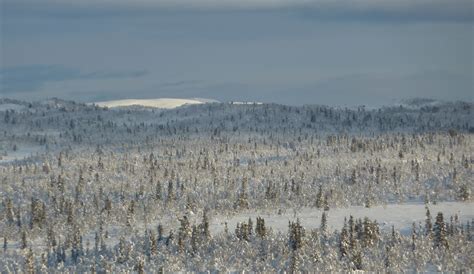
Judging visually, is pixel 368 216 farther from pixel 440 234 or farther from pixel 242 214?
pixel 440 234

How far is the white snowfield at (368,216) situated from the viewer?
82750mm

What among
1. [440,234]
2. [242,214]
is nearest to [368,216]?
[242,214]

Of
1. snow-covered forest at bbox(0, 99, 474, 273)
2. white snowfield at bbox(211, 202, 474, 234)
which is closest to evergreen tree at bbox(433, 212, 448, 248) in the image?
snow-covered forest at bbox(0, 99, 474, 273)

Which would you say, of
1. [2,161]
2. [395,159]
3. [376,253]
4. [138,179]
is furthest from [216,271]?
[2,161]

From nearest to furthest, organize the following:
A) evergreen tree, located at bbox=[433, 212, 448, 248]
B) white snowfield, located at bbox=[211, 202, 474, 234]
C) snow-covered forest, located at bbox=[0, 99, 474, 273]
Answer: snow-covered forest, located at bbox=[0, 99, 474, 273] → evergreen tree, located at bbox=[433, 212, 448, 248] → white snowfield, located at bbox=[211, 202, 474, 234]

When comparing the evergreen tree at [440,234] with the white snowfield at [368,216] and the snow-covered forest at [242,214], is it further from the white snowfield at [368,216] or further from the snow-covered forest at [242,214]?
the white snowfield at [368,216]

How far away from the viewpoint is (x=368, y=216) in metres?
89.1

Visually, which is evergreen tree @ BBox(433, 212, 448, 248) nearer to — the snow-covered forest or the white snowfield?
the snow-covered forest

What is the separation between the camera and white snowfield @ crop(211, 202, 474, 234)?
3258 inches

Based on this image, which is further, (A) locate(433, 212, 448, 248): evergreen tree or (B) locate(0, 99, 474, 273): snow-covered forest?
(A) locate(433, 212, 448, 248): evergreen tree

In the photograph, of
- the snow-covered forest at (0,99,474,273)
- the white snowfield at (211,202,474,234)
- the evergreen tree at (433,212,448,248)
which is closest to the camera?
the snow-covered forest at (0,99,474,273)

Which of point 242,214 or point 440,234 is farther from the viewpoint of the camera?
point 242,214

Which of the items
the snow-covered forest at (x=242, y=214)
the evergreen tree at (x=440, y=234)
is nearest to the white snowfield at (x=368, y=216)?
the snow-covered forest at (x=242, y=214)

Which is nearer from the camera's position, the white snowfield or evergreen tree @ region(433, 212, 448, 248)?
evergreen tree @ region(433, 212, 448, 248)
